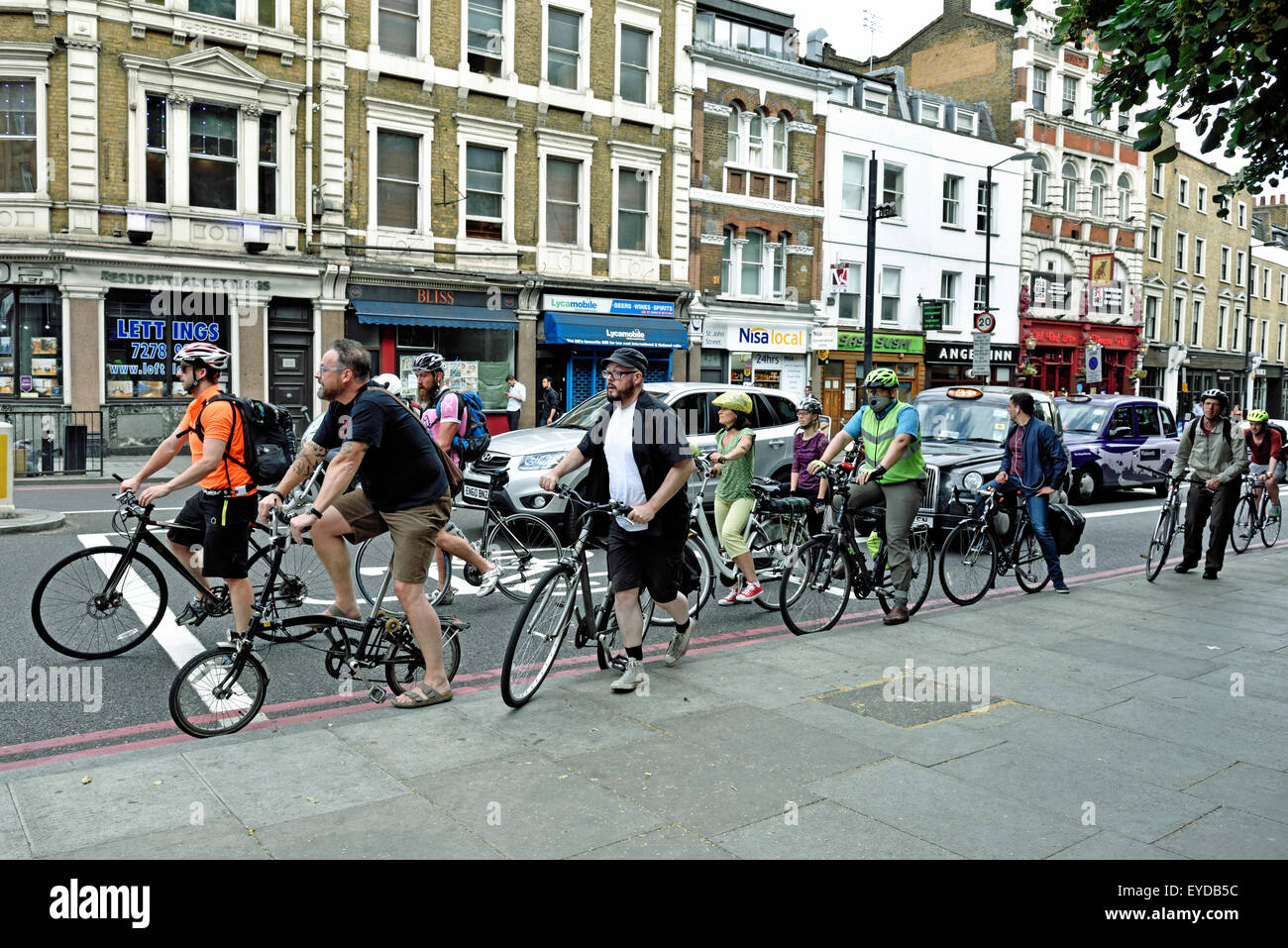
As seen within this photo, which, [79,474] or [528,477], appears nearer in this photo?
[528,477]

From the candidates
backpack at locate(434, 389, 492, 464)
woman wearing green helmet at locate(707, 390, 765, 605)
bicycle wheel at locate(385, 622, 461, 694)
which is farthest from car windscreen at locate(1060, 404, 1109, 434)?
bicycle wheel at locate(385, 622, 461, 694)

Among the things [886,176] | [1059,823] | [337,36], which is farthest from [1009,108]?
[1059,823]

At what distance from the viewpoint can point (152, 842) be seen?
3.84 metres

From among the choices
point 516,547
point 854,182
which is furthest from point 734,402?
point 854,182

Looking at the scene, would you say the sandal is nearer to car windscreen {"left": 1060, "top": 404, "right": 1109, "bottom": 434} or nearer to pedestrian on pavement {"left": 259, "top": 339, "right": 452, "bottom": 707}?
pedestrian on pavement {"left": 259, "top": 339, "right": 452, "bottom": 707}

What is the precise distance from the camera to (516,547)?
8789 mm

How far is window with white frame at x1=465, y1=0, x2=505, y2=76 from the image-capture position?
24500 mm

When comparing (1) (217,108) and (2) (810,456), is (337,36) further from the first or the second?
(2) (810,456)

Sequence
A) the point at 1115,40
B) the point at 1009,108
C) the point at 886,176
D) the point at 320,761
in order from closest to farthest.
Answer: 1. the point at 320,761
2. the point at 1115,40
3. the point at 886,176
4. the point at 1009,108

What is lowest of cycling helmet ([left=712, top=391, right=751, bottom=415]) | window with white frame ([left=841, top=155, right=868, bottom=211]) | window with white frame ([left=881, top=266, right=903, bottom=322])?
cycling helmet ([left=712, top=391, right=751, bottom=415])

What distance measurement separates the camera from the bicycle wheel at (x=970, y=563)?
902 cm

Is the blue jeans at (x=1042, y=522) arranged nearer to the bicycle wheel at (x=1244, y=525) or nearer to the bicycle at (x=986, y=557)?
the bicycle at (x=986, y=557)

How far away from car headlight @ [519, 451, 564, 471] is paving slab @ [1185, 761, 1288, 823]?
7.60 metres

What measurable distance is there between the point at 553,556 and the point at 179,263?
14.5 meters
